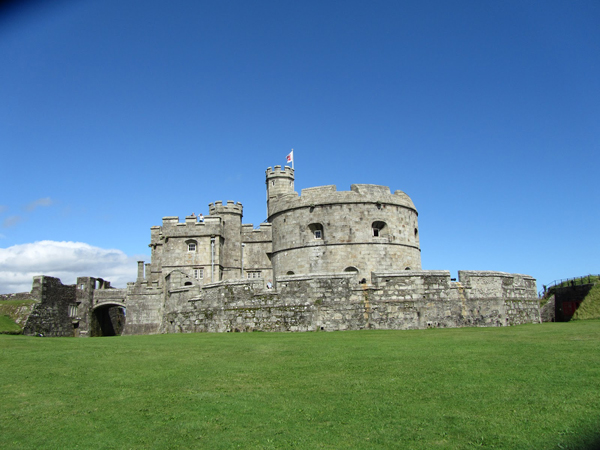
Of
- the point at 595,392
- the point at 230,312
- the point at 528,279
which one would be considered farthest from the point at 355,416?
the point at 528,279

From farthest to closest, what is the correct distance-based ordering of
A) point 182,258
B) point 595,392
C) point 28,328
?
point 182,258 < point 28,328 < point 595,392

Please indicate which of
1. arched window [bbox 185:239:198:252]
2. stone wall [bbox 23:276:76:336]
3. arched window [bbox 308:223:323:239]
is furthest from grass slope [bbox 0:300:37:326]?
arched window [bbox 308:223:323:239]

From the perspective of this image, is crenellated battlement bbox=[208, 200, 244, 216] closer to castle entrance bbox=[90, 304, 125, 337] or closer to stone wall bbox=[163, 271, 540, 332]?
castle entrance bbox=[90, 304, 125, 337]

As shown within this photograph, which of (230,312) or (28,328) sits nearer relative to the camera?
(230,312)

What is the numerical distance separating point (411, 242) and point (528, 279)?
38.3 feet

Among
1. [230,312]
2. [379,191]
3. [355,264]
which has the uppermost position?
[379,191]

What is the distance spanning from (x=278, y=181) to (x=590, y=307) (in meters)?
25.0

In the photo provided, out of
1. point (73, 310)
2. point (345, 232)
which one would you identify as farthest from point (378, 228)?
point (73, 310)

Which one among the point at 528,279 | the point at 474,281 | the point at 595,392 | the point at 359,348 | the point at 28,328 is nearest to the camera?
the point at 595,392

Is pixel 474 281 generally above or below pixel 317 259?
below

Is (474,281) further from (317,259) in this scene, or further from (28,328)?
(28,328)

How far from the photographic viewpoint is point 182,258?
36.1m

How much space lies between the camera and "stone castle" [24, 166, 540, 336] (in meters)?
19.0

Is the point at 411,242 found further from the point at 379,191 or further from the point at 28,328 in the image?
the point at 28,328
